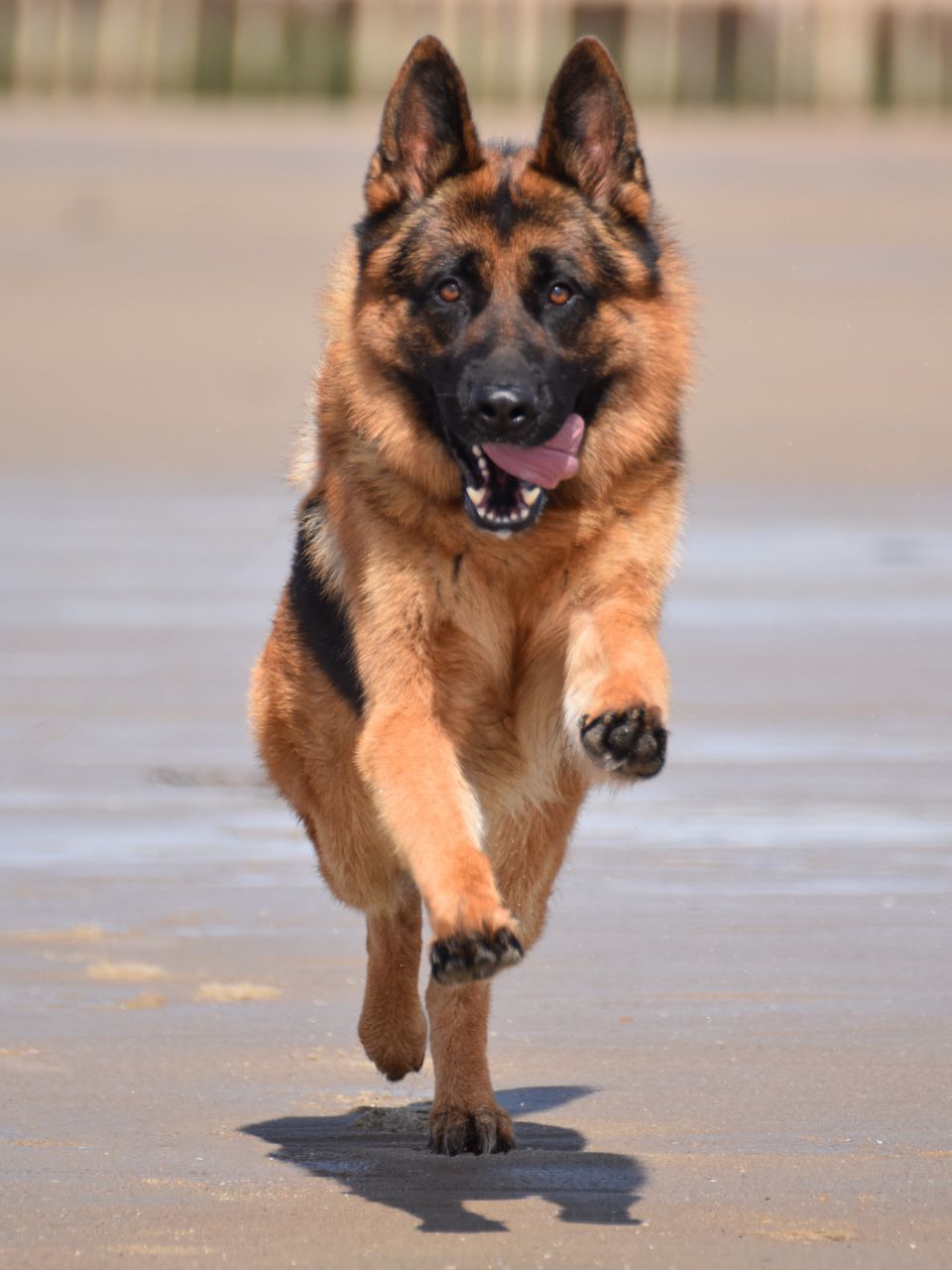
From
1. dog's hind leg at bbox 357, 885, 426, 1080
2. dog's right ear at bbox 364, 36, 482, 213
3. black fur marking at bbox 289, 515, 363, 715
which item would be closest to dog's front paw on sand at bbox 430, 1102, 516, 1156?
dog's hind leg at bbox 357, 885, 426, 1080

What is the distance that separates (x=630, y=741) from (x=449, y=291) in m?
1.07

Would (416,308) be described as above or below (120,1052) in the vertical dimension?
above

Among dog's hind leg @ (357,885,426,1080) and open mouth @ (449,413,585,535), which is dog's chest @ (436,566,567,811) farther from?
dog's hind leg @ (357,885,426,1080)

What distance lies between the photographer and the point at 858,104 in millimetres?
26812

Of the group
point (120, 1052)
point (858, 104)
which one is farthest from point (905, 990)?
point (858, 104)

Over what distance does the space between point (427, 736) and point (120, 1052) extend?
99 centimetres

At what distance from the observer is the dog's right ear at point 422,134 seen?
4.73m

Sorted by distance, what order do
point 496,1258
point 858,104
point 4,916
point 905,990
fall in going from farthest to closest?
point 858,104
point 4,916
point 905,990
point 496,1258

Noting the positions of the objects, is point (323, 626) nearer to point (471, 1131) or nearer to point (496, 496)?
point (496, 496)

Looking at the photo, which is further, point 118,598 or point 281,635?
point 118,598

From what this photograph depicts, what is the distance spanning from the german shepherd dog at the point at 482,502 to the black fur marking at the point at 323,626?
0.04ft

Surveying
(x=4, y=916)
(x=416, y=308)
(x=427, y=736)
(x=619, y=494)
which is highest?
(x=416, y=308)

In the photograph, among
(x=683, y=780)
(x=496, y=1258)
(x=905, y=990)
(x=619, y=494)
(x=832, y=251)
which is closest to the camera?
(x=496, y=1258)

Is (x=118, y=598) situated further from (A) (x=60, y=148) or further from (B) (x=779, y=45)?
(B) (x=779, y=45)
